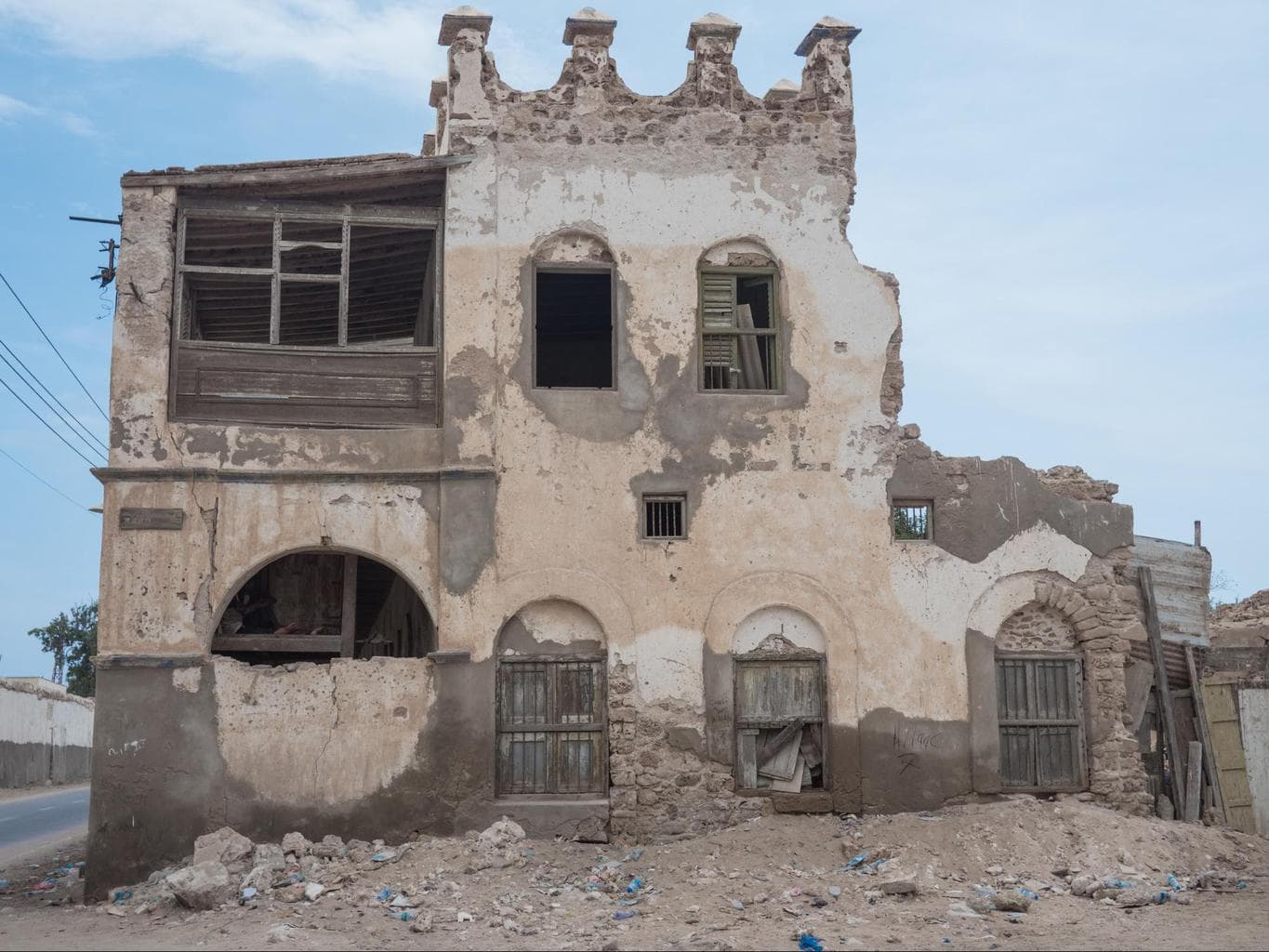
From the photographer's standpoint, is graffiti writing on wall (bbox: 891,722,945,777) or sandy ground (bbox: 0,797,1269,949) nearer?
sandy ground (bbox: 0,797,1269,949)

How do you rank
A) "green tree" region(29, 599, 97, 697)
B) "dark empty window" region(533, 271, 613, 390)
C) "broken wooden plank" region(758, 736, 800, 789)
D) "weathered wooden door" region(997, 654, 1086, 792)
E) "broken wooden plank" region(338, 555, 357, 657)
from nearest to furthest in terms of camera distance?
"broken wooden plank" region(758, 736, 800, 789), "weathered wooden door" region(997, 654, 1086, 792), "broken wooden plank" region(338, 555, 357, 657), "dark empty window" region(533, 271, 613, 390), "green tree" region(29, 599, 97, 697)

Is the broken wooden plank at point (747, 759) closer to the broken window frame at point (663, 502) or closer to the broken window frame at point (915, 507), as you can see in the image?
the broken window frame at point (663, 502)

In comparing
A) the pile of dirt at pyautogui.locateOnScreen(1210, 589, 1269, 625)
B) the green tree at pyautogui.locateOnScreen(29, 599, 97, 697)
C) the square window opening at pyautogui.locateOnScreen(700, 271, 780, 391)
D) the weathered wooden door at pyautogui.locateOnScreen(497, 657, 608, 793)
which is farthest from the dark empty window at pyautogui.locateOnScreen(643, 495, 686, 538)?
the green tree at pyautogui.locateOnScreen(29, 599, 97, 697)

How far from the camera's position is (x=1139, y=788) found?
14453 mm

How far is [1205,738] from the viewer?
598 inches

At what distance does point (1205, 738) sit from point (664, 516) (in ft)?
21.9

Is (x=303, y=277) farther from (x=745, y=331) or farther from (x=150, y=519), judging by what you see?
(x=745, y=331)

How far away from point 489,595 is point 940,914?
5.29m

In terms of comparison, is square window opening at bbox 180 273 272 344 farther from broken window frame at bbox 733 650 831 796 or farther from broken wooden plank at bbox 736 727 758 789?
broken wooden plank at bbox 736 727 758 789

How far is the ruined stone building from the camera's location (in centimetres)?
1328

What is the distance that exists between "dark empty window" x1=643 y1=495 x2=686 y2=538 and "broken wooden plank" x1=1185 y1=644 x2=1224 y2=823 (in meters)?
6.14

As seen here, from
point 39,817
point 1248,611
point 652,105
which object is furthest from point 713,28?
point 39,817

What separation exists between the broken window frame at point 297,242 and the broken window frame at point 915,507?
5178mm

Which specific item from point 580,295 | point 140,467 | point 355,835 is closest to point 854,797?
point 355,835
